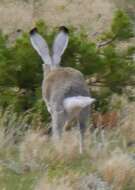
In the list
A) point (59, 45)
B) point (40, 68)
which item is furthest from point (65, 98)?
point (40, 68)

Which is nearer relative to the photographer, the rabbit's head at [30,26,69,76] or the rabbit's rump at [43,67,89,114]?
the rabbit's rump at [43,67,89,114]

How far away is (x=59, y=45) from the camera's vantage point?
27.4 feet

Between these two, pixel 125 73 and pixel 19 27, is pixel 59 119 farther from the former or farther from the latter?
pixel 19 27

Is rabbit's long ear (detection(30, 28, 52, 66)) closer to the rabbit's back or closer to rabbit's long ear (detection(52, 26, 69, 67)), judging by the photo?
rabbit's long ear (detection(52, 26, 69, 67))

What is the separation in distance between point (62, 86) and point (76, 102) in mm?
475

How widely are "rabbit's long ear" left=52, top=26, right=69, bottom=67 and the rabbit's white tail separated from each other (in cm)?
105

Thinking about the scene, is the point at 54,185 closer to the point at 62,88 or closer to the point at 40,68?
the point at 62,88

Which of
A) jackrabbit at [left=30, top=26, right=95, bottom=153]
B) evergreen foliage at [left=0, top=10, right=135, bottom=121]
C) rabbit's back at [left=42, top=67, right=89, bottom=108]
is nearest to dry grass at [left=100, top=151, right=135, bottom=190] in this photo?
jackrabbit at [left=30, top=26, right=95, bottom=153]

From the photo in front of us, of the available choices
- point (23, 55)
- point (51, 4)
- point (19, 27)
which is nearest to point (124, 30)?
point (23, 55)

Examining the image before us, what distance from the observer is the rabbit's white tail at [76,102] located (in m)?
7.09

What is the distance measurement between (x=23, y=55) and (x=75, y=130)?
1.26 m

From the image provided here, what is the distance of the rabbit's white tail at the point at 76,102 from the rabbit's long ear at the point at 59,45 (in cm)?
105

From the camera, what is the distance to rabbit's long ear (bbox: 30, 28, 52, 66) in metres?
8.32

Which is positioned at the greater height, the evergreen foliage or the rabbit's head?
the rabbit's head
